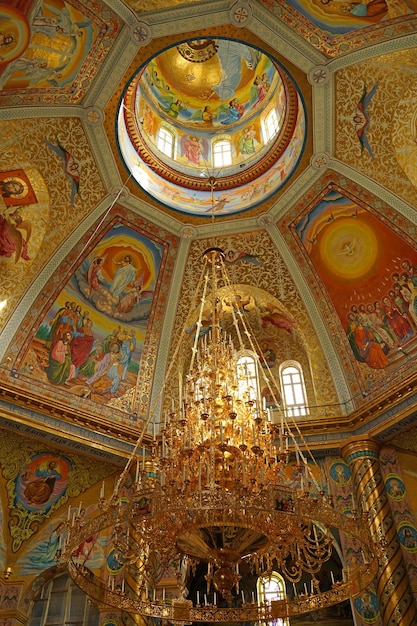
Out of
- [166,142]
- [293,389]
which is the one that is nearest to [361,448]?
[293,389]

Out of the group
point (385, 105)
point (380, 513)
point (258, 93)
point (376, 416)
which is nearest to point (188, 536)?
point (380, 513)

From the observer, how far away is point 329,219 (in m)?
13.2

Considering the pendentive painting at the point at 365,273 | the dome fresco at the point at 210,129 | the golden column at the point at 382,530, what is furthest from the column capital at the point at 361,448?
the dome fresco at the point at 210,129

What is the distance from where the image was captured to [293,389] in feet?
45.4

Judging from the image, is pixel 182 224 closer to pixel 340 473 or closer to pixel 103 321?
pixel 103 321

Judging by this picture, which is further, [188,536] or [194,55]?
[194,55]

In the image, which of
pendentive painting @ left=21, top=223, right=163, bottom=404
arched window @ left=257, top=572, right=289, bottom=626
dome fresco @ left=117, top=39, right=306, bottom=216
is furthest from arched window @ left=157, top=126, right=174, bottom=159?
arched window @ left=257, top=572, right=289, bottom=626

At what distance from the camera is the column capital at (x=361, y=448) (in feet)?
38.4

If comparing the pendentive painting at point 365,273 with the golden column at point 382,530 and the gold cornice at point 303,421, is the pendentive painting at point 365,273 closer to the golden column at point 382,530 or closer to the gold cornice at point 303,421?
the gold cornice at point 303,421

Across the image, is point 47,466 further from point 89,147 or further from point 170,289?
point 89,147

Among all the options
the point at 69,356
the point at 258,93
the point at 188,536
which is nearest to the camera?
the point at 188,536

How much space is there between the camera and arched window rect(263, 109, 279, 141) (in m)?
13.6

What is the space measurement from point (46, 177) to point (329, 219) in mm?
6364

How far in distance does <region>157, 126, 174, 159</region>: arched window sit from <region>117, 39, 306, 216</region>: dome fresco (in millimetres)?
25
